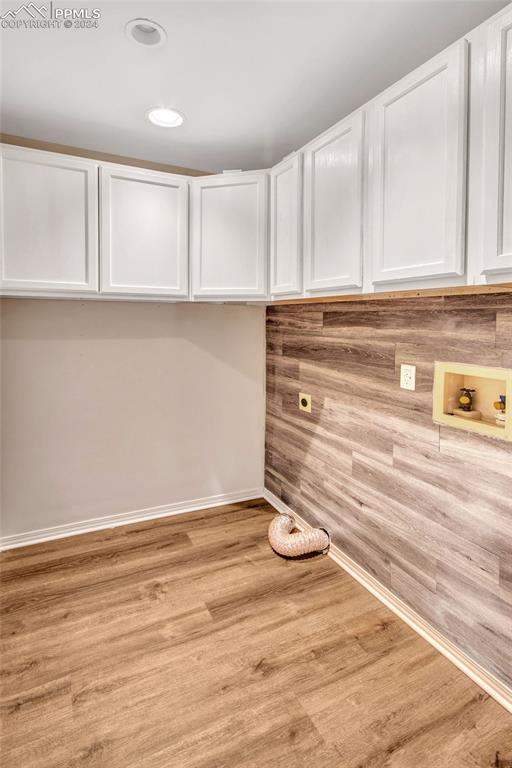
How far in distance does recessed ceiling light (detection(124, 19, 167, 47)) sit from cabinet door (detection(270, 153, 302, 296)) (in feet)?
2.65

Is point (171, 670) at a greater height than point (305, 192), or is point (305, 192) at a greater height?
point (305, 192)

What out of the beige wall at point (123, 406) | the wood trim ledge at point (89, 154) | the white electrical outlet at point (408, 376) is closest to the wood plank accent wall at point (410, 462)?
the white electrical outlet at point (408, 376)

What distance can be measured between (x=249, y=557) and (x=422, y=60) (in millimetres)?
2579

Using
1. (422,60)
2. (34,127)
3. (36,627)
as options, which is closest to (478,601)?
(36,627)

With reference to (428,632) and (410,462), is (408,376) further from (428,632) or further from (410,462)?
(428,632)

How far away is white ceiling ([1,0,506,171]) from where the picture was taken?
145 centimetres

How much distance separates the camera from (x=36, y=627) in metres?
1.96

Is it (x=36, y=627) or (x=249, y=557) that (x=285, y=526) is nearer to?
(x=249, y=557)

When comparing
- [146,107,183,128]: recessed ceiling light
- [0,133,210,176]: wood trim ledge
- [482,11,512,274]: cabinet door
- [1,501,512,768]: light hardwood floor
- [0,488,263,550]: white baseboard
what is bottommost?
[1,501,512,768]: light hardwood floor

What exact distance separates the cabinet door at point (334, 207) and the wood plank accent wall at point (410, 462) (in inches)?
14.3

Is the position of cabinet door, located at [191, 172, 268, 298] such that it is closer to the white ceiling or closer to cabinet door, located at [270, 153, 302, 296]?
cabinet door, located at [270, 153, 302, 296]

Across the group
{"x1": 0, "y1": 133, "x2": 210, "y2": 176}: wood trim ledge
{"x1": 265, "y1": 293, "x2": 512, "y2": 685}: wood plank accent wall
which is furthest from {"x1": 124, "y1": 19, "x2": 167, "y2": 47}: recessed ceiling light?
{"x1": 265, "y1": 293, "x2": 512, "y2": 685}: wood plank accent wall

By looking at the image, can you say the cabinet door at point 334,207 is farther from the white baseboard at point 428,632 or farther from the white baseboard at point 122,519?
the white baseboard at point 122,519

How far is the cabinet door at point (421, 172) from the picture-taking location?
131 centimetres
